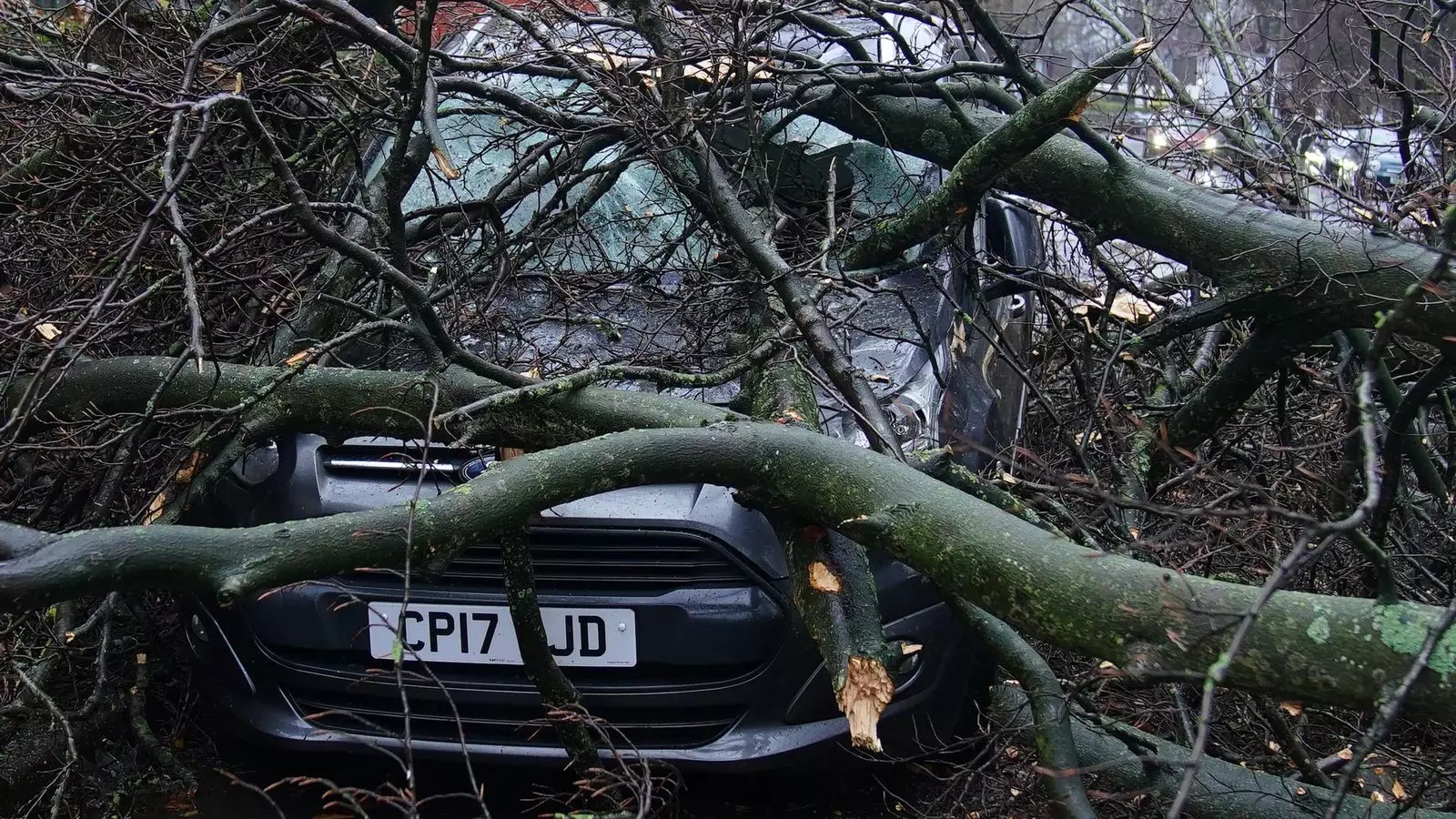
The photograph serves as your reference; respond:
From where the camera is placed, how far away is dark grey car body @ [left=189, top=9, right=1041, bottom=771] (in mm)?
2627

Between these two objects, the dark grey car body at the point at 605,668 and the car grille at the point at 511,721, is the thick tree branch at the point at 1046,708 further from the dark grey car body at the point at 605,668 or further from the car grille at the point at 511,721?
the car grille at the point at 511,721

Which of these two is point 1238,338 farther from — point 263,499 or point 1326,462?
point 263,499

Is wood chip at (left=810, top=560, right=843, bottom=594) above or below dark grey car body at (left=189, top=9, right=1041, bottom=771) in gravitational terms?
above

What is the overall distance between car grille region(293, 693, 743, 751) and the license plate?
14cm

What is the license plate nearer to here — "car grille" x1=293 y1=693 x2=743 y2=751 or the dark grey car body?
the dark grey car body

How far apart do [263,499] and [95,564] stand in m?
1.16

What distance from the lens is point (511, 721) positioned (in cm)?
272

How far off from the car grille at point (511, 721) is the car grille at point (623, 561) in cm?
31

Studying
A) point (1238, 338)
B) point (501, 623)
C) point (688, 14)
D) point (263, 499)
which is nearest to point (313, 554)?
point (501, 623)

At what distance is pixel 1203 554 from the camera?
239cm

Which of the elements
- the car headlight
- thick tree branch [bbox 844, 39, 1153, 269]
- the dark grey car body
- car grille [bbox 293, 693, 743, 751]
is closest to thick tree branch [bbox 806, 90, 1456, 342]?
thick tree branch [bbox 844, 39, 1153, 269]

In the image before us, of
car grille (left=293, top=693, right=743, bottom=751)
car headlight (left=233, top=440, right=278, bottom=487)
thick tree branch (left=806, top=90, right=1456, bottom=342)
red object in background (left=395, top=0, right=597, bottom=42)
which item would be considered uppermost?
red object in background (left=395, top=0, right=597, bottom=42)

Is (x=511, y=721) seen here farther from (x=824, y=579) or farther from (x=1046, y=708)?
(x=1046, y=708)

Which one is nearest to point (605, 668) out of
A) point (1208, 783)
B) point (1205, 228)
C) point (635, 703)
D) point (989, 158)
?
point (635, 703)
